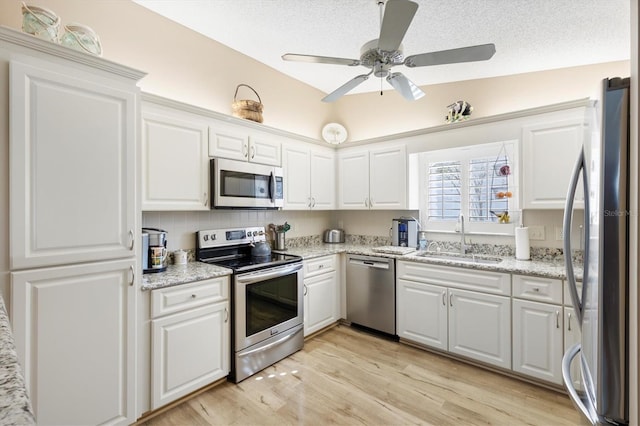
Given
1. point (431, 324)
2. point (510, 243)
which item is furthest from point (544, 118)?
point (431, 324)

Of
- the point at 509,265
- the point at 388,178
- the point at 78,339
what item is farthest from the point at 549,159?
the point at 78,339

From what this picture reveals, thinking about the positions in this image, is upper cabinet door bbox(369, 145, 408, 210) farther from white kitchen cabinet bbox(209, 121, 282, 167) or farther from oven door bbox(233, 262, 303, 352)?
oven door bbox(233, 262, 303, 352)

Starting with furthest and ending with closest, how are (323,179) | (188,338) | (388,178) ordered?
(323,179) < (388,178) < (188,338)

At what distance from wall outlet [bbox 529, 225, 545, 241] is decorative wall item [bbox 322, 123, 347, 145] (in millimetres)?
2385

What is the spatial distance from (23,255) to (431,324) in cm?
286

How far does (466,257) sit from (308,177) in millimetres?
1850

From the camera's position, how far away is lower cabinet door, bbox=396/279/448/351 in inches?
105

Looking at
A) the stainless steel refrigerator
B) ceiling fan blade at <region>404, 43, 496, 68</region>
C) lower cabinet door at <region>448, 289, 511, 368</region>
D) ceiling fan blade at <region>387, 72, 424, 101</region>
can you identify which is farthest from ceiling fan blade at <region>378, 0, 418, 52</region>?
A: lower cabinet door at <region>448, 289, 511, 368</region>

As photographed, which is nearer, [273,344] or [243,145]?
[273,344]

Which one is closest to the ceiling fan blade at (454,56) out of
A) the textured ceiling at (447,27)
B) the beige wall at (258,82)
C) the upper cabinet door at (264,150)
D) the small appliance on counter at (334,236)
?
the textured ceiling at (447,27)

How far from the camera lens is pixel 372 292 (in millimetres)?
3117

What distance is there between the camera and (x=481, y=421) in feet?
6.19

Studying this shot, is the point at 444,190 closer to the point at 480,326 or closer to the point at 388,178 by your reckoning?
the point at 388,178

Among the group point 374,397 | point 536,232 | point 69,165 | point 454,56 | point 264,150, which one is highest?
point 454,56
